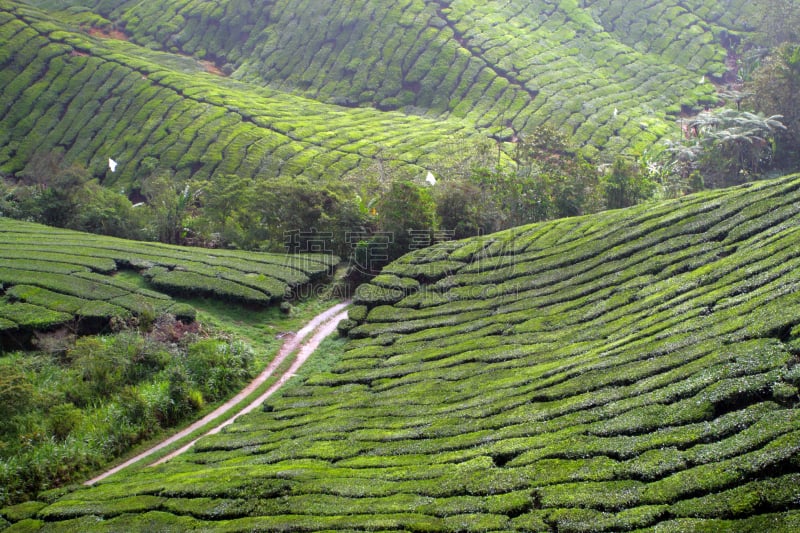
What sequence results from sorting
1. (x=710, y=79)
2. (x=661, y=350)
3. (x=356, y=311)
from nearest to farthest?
1. (x=661, y=350)
2. (x=356, y=311)
3. (x=710, y=79)

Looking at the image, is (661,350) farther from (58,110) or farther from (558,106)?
(58,110)

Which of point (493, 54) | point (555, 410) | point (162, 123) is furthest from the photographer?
point (493, 54)

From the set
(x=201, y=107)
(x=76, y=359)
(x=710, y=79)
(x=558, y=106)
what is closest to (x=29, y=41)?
(x=201, y=107)

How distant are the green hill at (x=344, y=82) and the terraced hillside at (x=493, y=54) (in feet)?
0.62

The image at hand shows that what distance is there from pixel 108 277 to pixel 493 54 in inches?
1844

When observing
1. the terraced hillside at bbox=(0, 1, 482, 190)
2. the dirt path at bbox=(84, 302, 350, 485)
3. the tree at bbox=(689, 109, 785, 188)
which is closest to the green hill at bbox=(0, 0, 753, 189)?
the terraced hillside at bbox=(0, 1, 482, 190)

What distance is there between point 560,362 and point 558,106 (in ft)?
140

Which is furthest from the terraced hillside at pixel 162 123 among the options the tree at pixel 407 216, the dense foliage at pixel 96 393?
the dense foliage at pixel 96 393

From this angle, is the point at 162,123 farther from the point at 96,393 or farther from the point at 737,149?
the point at 737,149

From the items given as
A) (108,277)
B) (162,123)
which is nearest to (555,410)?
(108,277)

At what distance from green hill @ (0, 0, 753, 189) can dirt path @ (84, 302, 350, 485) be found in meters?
19.0

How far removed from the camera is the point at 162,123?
208 feet

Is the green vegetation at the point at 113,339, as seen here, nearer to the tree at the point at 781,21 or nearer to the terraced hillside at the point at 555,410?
the terraced hillside at the point at 555,410

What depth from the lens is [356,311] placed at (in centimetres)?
3344
